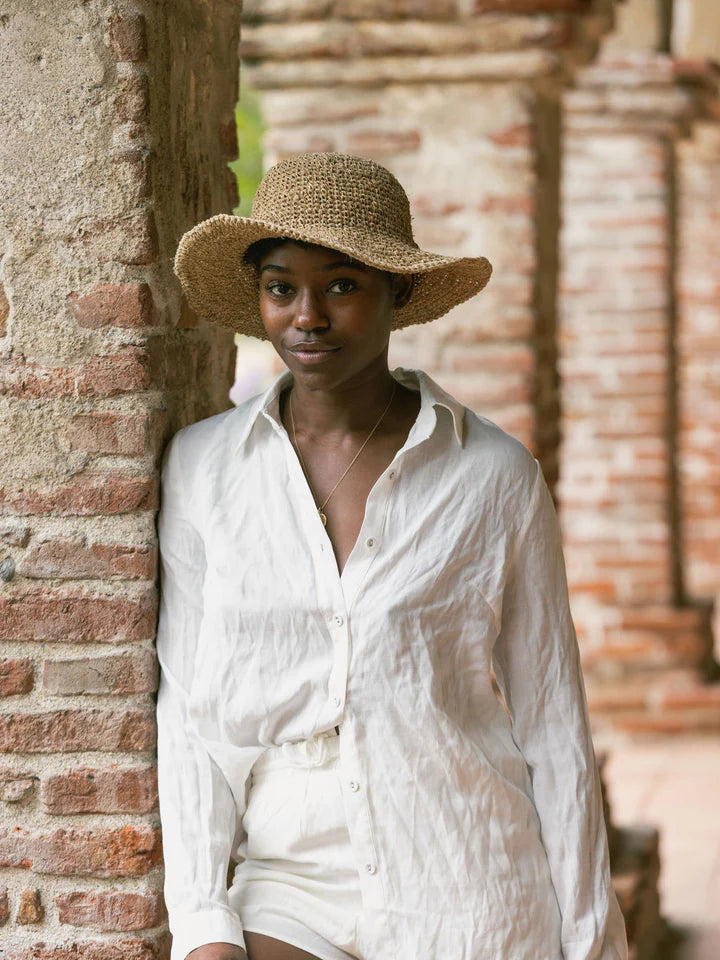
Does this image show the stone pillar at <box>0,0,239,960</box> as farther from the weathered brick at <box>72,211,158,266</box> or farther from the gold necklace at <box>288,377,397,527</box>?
the gold necklace at <box>288,377,397,527</box>

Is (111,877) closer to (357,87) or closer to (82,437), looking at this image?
(82,437)

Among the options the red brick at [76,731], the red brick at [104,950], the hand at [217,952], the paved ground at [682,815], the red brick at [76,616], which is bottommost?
the paved ground at [682,815]

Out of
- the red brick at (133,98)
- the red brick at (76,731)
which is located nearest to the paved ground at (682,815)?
the red brick at (76,731)

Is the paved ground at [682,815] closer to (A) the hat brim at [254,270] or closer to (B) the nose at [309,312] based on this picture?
(A) the hat brim at [254,270]

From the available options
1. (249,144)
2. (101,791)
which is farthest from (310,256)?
(249,144)

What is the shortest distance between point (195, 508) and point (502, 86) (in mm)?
2533

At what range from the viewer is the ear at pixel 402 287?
2.06 metres

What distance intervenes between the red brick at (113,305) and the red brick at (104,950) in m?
1.01

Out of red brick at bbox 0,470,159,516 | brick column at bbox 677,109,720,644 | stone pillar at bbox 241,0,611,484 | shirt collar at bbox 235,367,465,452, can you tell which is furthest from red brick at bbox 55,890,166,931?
brick column at bbox 677,109,720,644

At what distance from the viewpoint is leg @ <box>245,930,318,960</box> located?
191cm

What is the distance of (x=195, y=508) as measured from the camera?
2084mm

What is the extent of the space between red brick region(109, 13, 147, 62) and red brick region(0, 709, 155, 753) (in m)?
1.06

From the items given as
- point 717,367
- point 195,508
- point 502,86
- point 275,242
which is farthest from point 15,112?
point 717,367

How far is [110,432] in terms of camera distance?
2.16 meters
